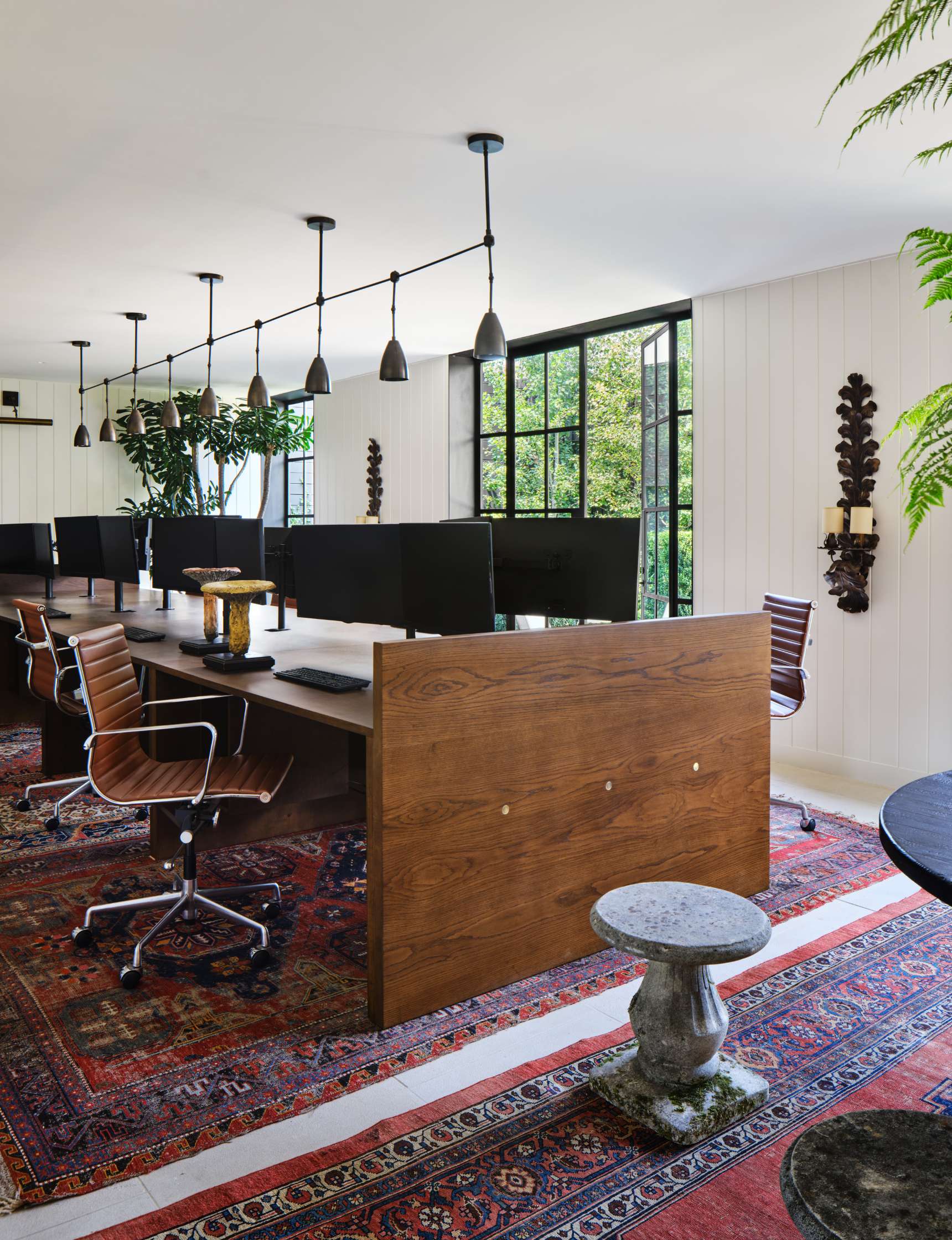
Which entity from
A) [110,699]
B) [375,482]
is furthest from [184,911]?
[375,482]

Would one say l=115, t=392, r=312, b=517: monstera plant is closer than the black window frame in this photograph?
Yes

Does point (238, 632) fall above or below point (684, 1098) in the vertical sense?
above

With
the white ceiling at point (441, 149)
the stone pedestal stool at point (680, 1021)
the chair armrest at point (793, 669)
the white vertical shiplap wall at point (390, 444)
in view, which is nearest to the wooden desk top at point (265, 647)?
the stone pedestal stool at point (680, 1021)

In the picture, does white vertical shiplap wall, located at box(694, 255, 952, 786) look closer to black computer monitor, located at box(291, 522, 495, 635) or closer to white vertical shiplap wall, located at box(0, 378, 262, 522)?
black computer monitor, located at box(291, 522, 495, 635)

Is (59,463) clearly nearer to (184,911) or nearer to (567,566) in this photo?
(184,911)

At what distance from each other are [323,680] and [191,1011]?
95 centimetres

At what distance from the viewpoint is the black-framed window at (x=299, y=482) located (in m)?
9.54

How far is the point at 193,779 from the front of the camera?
9.07ft

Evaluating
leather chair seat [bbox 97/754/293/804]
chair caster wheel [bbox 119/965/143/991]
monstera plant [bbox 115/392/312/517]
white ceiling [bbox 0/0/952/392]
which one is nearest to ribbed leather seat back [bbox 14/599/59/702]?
leather chair seat [bbox 97/754/293/804]

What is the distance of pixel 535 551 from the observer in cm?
305

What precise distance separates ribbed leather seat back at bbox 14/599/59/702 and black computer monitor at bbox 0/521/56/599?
1822mm

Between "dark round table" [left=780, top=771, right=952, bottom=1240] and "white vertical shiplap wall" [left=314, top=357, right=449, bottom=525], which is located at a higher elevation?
"white vertical shiplap wall" [left=314, top=357, right=449, bottom=525]

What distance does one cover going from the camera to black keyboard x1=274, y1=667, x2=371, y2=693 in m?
2.68

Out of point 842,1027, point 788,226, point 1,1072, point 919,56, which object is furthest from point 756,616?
point 1,1072
